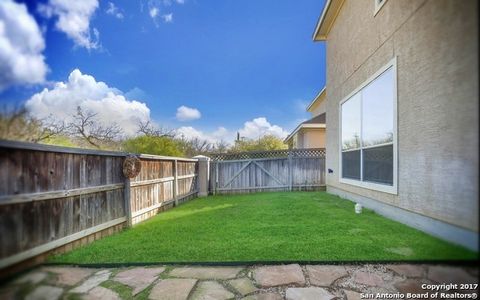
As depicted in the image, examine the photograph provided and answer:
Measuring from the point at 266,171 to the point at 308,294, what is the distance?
20.9ft

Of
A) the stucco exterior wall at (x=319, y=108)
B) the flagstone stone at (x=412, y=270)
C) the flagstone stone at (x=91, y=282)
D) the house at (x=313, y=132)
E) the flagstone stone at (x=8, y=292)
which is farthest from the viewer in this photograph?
the stucco exterior wall at (x=319, y=108)

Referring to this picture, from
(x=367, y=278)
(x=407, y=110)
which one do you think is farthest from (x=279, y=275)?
(x=407, y=110)

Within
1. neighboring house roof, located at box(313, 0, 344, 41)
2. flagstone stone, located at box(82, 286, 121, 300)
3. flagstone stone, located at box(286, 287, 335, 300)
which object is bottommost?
flagstone stone, located at box(286, 287, 335, 300)

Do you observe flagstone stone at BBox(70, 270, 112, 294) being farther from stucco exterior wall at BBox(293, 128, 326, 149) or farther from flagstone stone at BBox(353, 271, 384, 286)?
stucco exterior wall at BBox(293, 128, 326, 149)

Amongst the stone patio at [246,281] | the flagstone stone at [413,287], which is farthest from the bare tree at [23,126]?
the flagstone stone at [413,287]

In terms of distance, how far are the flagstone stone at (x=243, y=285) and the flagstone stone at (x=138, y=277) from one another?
625 mm

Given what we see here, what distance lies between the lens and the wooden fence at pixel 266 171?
25.3 ft

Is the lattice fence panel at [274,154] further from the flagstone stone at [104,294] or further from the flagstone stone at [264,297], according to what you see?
the flagstone stone at [104,294]

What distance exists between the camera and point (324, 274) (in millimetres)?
1783

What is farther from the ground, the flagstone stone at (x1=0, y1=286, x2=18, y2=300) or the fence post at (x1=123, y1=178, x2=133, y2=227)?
the flagstone stone at (x1=0, y1=286, x2=18, y2=300)

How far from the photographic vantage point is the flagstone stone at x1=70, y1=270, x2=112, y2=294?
0.76 m

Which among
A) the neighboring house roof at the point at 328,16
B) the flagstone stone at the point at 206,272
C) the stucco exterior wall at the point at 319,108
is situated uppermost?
the neighboring house roof at the point at 328,16

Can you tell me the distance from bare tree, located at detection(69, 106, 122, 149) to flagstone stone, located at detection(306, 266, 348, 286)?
5.57ft

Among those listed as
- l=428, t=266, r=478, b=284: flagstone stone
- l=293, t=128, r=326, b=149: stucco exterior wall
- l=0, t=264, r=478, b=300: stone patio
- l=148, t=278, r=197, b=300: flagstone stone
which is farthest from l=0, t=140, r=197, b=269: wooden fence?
l=293, t=128, r=326, b=149: stucco exterior wall
